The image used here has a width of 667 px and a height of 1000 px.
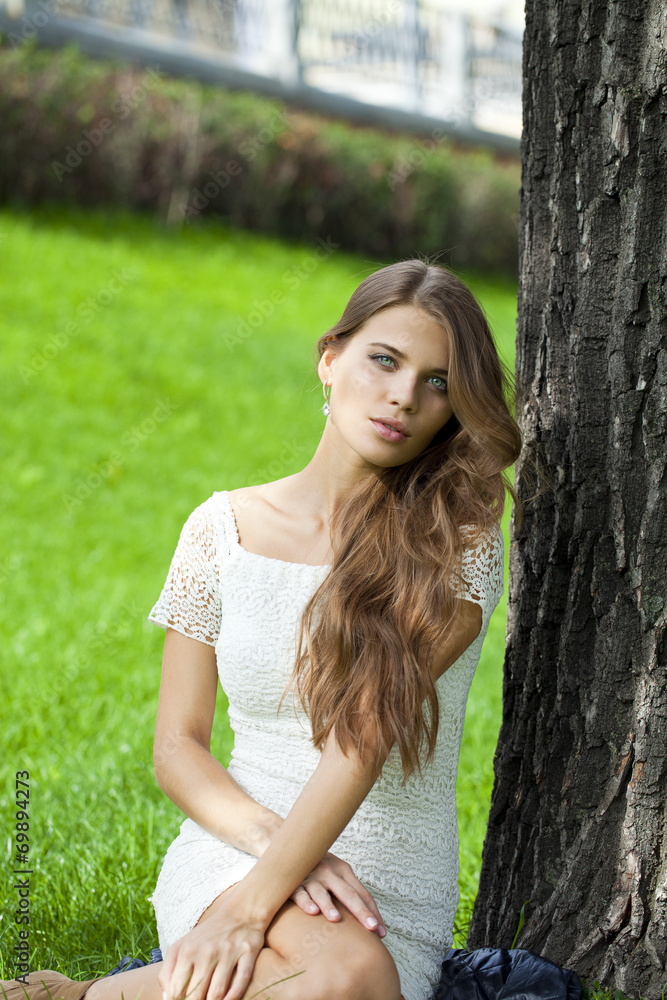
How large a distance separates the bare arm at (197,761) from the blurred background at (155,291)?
689 millimetres

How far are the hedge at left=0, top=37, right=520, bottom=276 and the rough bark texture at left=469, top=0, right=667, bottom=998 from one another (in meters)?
7.58

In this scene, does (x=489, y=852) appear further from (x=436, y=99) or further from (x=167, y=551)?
A: (x=436, y=99)

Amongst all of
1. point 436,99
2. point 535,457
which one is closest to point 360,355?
point 535,457

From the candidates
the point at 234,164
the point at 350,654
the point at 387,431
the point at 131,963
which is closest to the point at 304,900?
the point at 350,654

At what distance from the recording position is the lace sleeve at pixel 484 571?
215 cm

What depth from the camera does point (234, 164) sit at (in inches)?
415

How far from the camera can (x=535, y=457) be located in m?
2.30

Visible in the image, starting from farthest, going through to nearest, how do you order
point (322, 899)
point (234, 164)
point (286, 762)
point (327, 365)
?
point (234, 164) < point (327, 365) < point (286, 762) < point (322, 899)

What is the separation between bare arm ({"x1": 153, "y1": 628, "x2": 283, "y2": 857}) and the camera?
2.11 meters

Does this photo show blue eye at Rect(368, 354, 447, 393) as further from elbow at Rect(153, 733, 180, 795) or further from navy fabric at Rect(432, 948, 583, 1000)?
navy fabric at Rect(432, 948, 583, 1000)

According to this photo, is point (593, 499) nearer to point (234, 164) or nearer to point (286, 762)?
point (286, 762)

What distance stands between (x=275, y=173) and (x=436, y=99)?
5103 millimetres

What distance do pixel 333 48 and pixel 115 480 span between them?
9183 millimetres

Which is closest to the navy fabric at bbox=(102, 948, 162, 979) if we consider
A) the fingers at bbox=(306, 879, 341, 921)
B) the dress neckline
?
the fingers at bbox=(306, 879, 341, 921)
